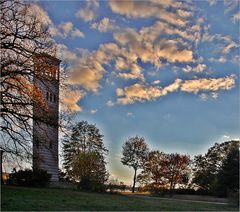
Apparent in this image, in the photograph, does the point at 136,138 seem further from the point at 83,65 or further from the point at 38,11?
the point at 38,11

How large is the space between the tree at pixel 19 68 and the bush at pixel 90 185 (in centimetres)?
1835

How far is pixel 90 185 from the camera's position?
4056cm

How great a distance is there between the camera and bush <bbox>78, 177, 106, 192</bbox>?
3912 centimetres

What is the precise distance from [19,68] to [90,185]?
23.2 m

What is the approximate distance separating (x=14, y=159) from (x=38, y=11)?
25.2 ft

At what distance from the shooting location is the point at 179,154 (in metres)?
66.9

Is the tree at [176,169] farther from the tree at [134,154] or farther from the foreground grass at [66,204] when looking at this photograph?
the foreground grass at [66,204]

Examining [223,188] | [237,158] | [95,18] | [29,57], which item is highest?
[95,18]

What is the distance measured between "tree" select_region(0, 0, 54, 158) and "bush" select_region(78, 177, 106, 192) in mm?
18346

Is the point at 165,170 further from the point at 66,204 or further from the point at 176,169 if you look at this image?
the point at 66,204

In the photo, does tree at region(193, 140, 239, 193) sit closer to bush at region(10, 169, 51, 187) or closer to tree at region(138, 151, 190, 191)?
tree at region(138, 151, 190, 191)

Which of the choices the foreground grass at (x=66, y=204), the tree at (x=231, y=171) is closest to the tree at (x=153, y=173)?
the tree at (x=231, y=171)

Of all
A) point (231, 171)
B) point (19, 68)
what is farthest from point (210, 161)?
point (19, 68)

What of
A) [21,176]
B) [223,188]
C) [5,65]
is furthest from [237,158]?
[5,65]
